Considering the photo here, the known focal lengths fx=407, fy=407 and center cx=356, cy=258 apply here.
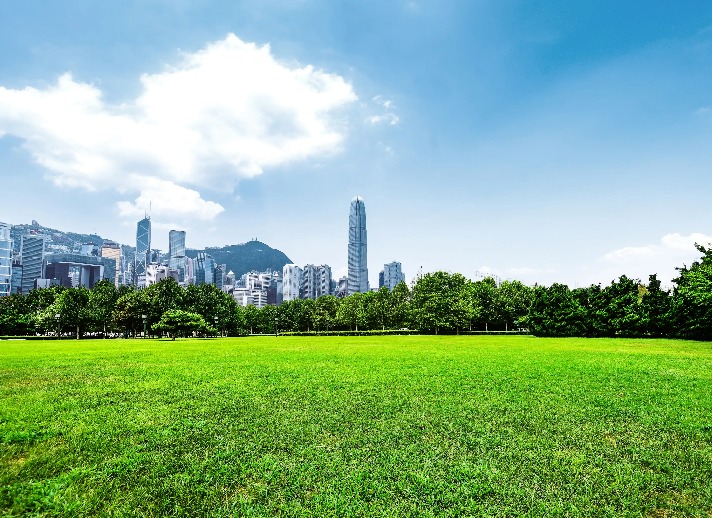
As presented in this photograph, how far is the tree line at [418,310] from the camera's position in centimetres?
5216

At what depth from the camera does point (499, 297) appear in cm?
8894

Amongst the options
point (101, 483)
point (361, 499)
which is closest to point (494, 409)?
point (361, 499)

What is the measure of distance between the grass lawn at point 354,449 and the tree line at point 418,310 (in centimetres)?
3308

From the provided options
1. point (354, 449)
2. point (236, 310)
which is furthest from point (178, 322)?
point (354, 449)

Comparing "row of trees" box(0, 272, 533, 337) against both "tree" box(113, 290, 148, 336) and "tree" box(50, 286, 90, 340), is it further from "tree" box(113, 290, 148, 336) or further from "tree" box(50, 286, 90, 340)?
"tree" box(50, 286, 90, 340)

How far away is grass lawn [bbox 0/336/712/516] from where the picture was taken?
215 inches

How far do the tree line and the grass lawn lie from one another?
33.1 metres

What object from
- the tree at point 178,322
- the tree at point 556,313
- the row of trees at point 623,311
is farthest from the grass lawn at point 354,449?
the tree at point 556,313

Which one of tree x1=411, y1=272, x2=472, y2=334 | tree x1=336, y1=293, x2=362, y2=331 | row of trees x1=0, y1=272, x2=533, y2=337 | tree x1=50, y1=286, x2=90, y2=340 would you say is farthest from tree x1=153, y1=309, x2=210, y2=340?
tree x1=411, y1=272, x2=472, y2=334

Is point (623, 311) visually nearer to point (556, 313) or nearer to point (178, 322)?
point (556, 313)

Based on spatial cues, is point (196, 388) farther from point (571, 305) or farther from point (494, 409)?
point (571, 305)

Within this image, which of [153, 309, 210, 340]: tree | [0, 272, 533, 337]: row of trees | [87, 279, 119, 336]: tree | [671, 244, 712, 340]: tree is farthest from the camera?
[87, 279, 119, 336]: tree

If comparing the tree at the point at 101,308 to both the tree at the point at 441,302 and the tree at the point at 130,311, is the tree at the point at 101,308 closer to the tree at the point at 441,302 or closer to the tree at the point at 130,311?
the tree at the point at 130,311

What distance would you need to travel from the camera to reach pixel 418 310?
79.9 metres
